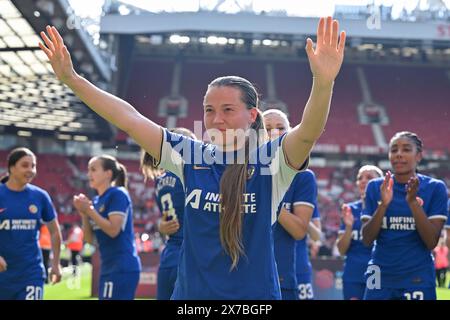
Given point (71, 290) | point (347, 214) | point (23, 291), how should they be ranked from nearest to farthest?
point (23, 291), point (347, 214), point (71, 290)

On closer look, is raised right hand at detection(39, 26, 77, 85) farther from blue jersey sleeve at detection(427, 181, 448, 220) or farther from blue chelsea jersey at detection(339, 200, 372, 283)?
blue chelsea jersey at detection(339, 200, 372, 283)

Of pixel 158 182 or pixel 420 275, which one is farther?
pixel 158 182

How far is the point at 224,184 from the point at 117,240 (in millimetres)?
3804

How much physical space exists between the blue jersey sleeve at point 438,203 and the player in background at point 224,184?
264 cm

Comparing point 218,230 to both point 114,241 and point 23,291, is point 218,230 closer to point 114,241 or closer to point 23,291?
point 114,241

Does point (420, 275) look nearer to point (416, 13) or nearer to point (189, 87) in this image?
point (416, 13)

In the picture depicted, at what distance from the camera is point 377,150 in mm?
34219

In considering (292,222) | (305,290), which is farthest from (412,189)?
(305,290)

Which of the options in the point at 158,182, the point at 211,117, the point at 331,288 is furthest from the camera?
the point at 331,288

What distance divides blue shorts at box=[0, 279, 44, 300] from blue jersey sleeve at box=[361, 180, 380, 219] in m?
3.04

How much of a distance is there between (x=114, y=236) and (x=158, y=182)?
3.31ft

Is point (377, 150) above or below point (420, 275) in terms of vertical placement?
above

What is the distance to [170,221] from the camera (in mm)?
5449
